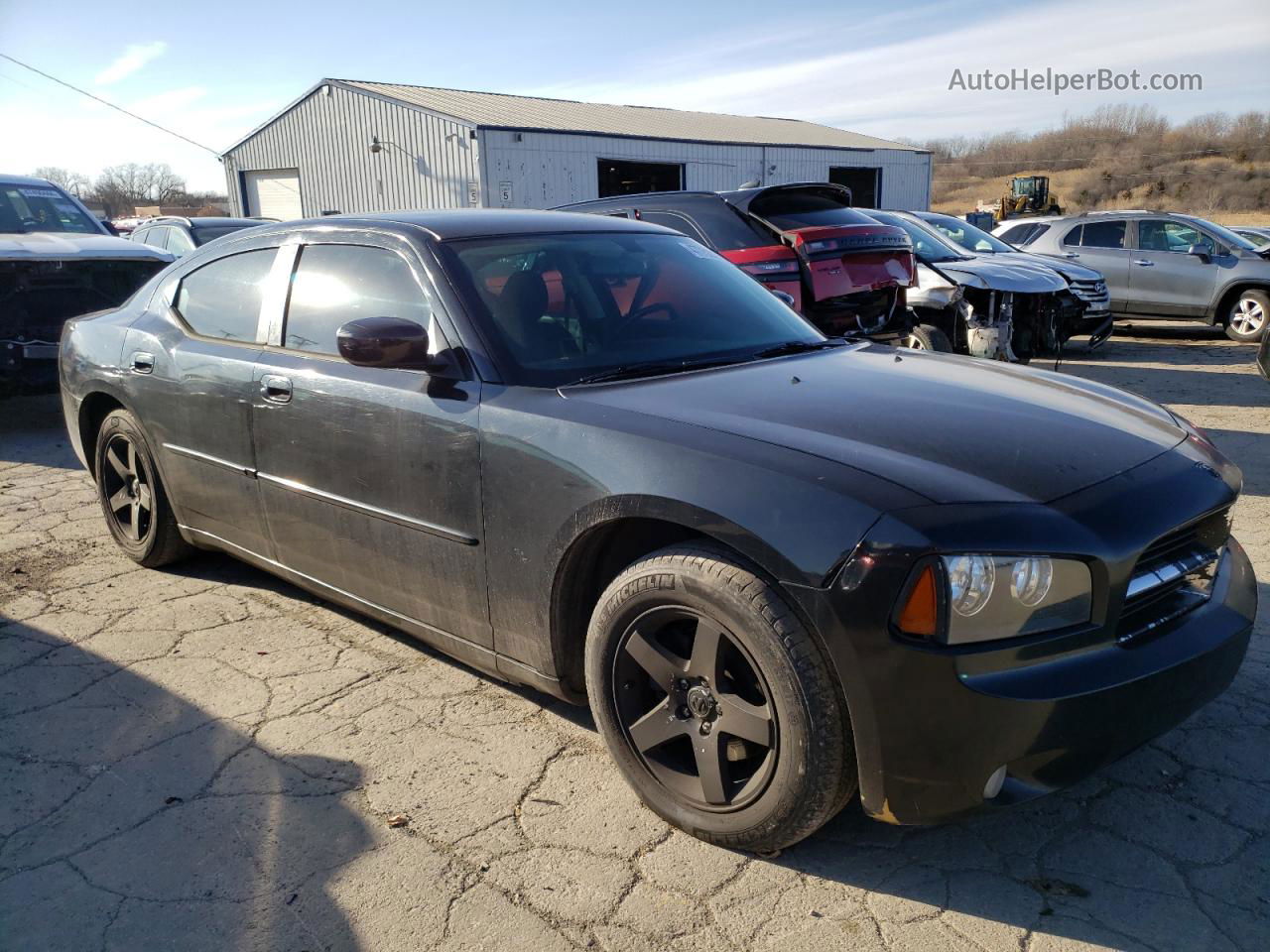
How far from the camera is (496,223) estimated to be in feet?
11.6

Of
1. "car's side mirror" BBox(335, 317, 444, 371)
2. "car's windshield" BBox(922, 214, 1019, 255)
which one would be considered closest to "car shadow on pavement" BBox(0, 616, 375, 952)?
"car's side mirror" BBox(335, 317, 444, 371)

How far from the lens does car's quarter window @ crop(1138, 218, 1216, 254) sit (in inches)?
478

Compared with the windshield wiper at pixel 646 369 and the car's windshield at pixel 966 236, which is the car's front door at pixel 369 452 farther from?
the car's windshield at pixel 966 236

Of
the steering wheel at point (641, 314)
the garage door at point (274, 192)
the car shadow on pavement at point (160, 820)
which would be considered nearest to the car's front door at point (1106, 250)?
the steering wheel at point (641, 314)

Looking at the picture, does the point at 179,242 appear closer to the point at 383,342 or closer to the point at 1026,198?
the point at 383,342

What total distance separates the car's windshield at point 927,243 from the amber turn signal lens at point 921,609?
8293mm

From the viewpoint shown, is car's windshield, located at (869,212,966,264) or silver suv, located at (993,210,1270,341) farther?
silver suv, located at (993,210,1270,341)

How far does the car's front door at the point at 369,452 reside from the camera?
2.94 metres

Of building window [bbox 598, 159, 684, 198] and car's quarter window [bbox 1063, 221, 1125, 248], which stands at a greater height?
building window [bbox 598, 159, 684, 198]

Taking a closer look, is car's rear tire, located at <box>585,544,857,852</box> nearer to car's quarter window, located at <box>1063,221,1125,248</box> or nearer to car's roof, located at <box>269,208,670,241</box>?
car's roof, located at <box>269,208,670,241</box>

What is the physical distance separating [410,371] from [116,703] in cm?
157

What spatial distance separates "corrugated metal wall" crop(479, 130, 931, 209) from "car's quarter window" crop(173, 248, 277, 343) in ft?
52.5

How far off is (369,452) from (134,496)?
2.10 m

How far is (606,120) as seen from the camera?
95.0 feet
